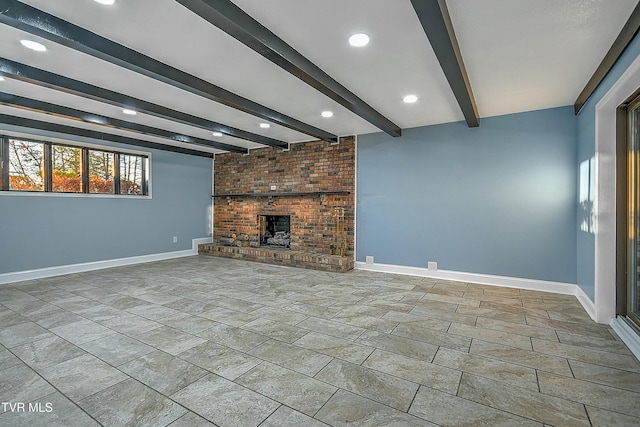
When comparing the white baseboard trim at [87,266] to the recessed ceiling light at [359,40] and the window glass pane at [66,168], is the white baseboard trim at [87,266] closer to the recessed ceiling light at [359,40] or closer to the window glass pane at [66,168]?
the window glass pane at [66,168]

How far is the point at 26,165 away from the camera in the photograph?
16.1ft

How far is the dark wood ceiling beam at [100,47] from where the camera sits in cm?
207

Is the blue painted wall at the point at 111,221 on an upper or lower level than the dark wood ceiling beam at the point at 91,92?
lower

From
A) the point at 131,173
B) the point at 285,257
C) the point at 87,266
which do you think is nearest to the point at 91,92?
the point at 131,173

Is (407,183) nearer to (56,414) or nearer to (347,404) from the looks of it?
(347,404)

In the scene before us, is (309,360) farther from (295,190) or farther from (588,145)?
(295,190)

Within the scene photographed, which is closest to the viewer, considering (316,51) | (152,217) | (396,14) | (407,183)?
(396,14)

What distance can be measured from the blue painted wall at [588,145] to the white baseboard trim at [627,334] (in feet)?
1.46

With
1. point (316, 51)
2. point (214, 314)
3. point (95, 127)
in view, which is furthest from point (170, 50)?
point (95, 127)

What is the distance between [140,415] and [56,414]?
1.51ft

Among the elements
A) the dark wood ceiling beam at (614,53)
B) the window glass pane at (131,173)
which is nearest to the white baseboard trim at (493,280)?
the dark wood ceiling beam at (614,53)

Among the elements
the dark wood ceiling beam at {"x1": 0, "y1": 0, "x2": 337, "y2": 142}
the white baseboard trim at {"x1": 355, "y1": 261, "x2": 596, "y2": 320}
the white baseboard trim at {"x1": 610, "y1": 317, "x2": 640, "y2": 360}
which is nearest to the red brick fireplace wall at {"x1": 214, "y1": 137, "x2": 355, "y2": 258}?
the white baseboard trim at {"x1": 355, "y1": 261, "x2": 596, "y2": 320}

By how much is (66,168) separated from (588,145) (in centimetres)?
751

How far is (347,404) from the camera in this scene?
5.85 feet
